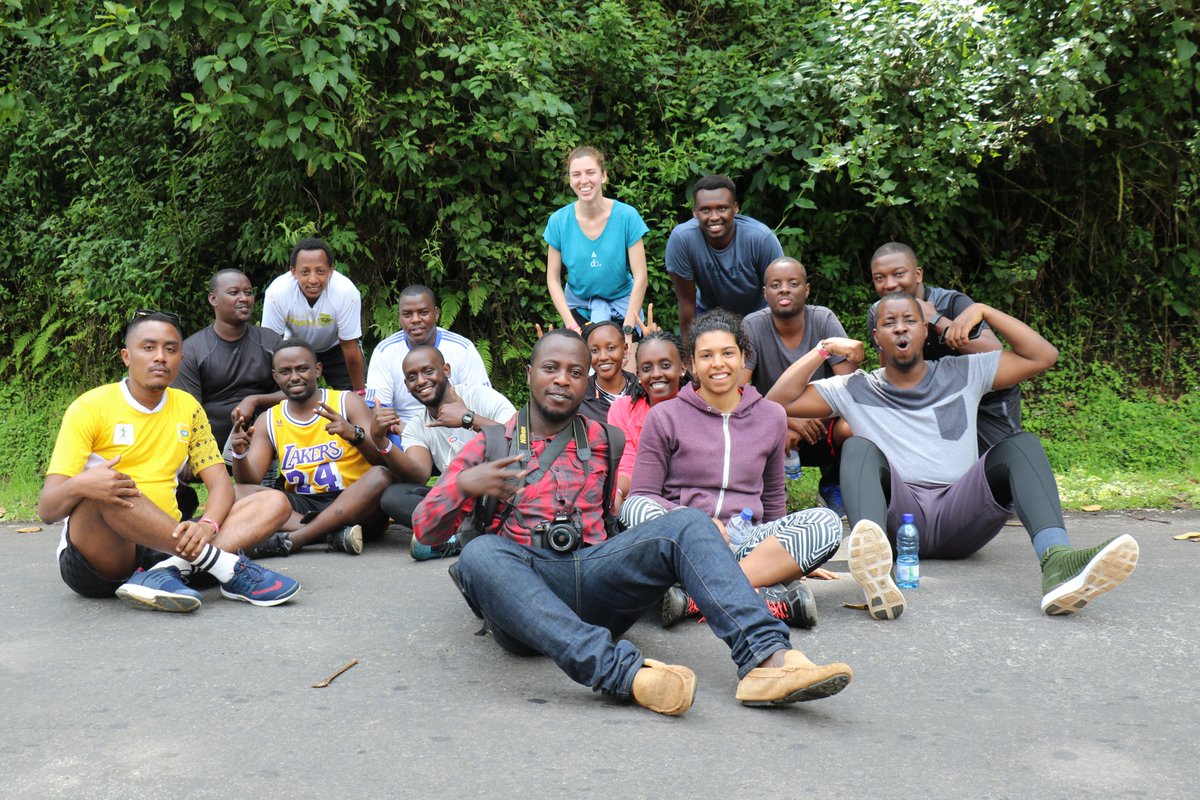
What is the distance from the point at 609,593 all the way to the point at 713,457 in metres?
1.22

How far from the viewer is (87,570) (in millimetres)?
5285

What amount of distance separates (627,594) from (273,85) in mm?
6214

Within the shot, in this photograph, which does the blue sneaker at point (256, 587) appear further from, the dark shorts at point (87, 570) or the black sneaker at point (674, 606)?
the black sneaker at point (674, 606)

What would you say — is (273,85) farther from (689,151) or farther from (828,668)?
(828,668)

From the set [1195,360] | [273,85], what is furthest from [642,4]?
[1195,360]

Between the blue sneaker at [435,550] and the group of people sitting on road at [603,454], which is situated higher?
the group of people sitting on road at [603,454]

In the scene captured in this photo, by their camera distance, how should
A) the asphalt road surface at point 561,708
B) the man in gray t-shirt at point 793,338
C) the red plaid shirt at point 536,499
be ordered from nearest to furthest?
1. the asphalt road surface at point 561,708
2. the red plaid shirt at point 536,499
3. the man in gray t-shirt at point 793,338

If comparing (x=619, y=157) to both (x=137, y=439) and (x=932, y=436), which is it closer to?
(x=932, y=436)

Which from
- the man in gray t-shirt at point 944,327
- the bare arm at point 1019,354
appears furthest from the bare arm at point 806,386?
the bare arm at point 1019,354

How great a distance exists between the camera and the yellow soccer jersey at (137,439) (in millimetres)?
5250

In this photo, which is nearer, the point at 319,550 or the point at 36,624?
the point at 36,624

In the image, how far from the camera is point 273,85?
8.81 m

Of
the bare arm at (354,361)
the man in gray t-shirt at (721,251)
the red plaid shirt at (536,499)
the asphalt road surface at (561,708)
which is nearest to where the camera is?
the asphalt road surface at (561,708)

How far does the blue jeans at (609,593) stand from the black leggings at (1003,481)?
1.57 meters
